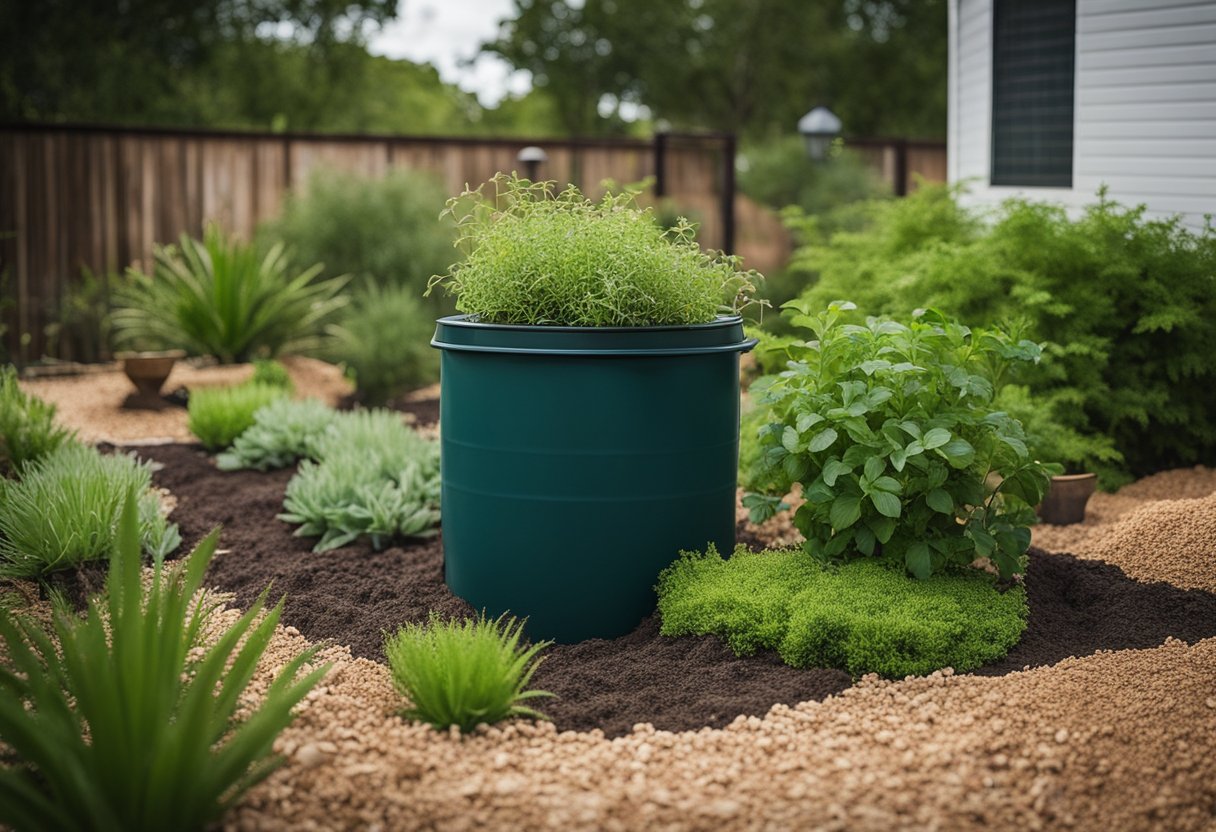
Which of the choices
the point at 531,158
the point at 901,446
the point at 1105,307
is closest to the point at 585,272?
the point at 901,446

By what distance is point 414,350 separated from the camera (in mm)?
8562

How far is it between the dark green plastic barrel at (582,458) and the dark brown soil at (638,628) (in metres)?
0.18

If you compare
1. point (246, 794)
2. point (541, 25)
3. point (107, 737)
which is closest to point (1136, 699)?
point (246, 794)

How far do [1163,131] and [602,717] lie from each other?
511cm

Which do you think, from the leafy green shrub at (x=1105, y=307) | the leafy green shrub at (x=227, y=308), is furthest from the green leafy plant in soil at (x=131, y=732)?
the leafy green shrub at (x=227, y=308)

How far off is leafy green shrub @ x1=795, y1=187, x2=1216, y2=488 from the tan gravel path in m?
3.90

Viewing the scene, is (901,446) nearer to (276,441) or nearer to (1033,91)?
(276,441)

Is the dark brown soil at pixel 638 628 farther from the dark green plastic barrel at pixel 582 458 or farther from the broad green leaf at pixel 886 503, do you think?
the broad green leaf at pixel 886 503

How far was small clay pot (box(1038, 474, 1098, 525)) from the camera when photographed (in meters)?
5.20

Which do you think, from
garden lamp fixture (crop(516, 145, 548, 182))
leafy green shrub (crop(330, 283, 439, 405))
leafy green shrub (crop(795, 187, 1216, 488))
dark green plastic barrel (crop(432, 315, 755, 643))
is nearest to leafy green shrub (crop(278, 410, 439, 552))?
dark green plastic barrel (crop(432, 315, 755, 643))

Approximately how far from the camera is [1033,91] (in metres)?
7.46

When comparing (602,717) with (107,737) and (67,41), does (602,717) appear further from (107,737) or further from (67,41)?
(67,41)

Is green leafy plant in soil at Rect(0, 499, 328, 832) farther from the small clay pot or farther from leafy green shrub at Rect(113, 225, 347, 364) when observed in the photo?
leafy green shrub at Rect(113, 225, 347, 364)

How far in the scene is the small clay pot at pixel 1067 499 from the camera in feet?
17.0
